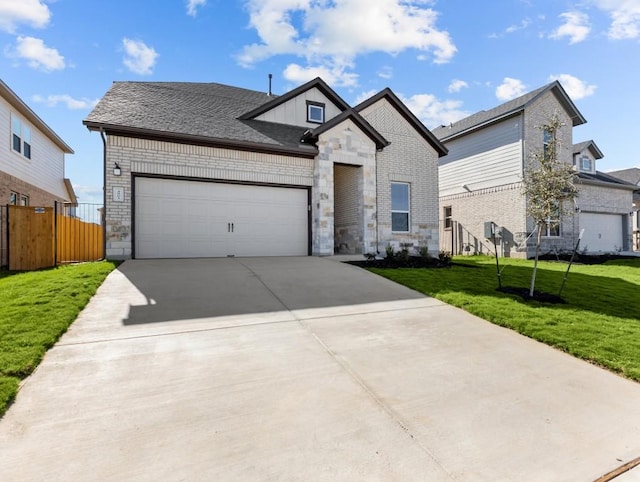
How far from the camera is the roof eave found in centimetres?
912

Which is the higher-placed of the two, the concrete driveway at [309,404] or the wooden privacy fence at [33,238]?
the wooden privacy fence at [33,238]

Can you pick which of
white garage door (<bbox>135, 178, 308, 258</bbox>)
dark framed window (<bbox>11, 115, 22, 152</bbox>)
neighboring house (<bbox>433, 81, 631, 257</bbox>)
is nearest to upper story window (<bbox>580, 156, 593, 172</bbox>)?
neighboring house (<bbox>433, 81, 631, 257</bbox>)

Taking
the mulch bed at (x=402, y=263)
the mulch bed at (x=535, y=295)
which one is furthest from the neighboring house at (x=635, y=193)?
the mulch bed at (x=535, y=295)

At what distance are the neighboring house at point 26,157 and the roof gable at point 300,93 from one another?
27.8ft

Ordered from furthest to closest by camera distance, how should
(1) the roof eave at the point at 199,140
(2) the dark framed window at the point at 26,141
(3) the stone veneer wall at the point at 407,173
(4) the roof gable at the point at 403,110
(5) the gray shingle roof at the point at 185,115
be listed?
(2) the dark framed window at the point at 26,141
(4) the roof gable at the point at 403,110
(3) the stone veneer wall at the point at 407,173
(5) the gray shingle roof at the point at 185,115
(1) the roof eave at the point at 199,140

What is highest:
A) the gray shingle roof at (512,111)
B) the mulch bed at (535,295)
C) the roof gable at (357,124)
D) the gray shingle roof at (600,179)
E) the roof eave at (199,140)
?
the gray shingle roof at (512,111)

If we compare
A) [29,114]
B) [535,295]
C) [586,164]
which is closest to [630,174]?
[586,164]

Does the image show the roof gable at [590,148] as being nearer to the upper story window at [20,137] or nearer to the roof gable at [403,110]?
the roof gable at [403,110]

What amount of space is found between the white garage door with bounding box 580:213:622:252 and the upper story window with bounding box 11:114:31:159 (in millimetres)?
26410

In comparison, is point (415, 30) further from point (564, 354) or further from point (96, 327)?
point (96, 327)

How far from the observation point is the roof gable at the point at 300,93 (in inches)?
505

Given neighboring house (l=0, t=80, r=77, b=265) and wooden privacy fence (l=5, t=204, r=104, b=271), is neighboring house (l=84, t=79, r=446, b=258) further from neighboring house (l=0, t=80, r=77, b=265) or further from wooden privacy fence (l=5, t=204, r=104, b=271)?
neighboring house (l=0, t=80, r=77, b=265)

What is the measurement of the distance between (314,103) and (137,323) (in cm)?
1180

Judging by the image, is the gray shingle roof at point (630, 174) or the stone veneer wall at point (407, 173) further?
the gray shingle roof at point (630, 174)
